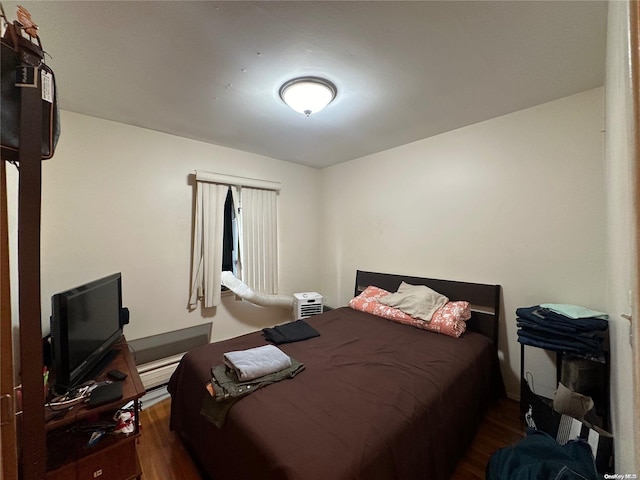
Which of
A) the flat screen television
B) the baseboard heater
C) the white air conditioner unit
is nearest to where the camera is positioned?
the flat screen television

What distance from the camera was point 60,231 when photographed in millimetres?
2023

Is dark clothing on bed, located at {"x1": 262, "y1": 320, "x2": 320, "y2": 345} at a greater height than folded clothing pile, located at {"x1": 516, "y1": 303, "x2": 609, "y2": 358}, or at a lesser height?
lesser

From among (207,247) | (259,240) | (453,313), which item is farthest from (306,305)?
(453,313)

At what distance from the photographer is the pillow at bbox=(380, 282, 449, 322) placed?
7.71 ft

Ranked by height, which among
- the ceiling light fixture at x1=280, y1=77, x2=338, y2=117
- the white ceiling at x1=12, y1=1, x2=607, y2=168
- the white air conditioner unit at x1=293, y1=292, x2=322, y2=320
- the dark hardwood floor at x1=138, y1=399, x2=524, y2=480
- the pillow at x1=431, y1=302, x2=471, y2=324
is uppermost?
the white ceiling at x1=12, y1=1, x2=607, y2=168

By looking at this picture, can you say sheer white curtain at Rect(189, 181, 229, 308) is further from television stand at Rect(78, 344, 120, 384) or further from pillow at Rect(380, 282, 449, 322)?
pillow at Rect(380, 282, 449, 322)

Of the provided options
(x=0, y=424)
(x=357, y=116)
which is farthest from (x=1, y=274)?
(x=357, y=116)

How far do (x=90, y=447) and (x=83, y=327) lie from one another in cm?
62

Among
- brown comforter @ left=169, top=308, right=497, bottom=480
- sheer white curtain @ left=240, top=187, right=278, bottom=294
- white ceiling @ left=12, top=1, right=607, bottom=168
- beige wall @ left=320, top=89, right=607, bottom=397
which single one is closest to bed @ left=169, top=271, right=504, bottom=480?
brown comforter @ left=169, top=308, right=497, bottom=480

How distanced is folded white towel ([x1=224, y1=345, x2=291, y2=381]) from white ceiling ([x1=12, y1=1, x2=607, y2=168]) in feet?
5.87

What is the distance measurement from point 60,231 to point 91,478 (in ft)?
5.67

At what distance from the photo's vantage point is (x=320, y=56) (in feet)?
4.85

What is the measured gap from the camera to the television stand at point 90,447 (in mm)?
1194

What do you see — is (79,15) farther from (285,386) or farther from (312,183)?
(312,183)
